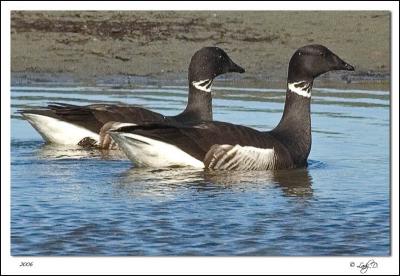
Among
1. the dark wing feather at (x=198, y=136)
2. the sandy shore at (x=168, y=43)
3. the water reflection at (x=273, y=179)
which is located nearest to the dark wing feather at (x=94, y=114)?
the dark wing feather at (x=198, y=136)

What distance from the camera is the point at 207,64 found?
1206 centimetres

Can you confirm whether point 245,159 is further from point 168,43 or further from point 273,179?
point 168,43

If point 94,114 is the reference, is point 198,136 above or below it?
below

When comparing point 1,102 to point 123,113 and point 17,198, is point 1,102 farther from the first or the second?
point 123,113

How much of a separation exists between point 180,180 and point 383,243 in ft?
7.75

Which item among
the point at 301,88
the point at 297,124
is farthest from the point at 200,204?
the point at 301,88

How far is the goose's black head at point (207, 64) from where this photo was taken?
12039 millimetres

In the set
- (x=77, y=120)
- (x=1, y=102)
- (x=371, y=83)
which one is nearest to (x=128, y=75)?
(x=371, y=83)

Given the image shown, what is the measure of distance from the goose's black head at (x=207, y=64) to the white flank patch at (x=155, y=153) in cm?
212

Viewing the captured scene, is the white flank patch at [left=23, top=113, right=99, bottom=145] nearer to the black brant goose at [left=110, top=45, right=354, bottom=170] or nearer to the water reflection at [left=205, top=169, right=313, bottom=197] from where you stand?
the black brant goose at [left=110, top=45, right=354, bottom=170]

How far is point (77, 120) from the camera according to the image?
11867 millimetres

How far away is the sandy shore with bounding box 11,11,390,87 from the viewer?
17.2m

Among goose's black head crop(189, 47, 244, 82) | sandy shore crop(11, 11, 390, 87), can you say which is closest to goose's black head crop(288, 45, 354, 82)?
goose's black head crop(189, 47, 244, 82)

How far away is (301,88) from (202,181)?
175 cm
